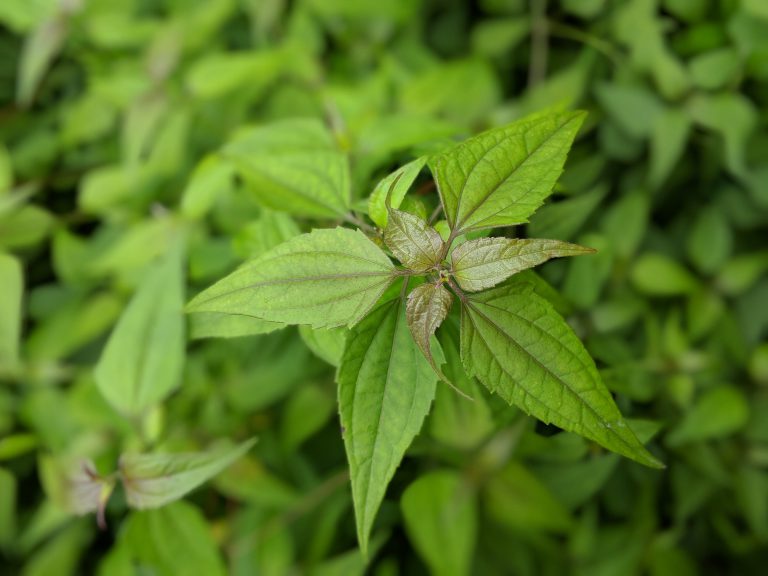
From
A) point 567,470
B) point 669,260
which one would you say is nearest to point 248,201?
point 567,470

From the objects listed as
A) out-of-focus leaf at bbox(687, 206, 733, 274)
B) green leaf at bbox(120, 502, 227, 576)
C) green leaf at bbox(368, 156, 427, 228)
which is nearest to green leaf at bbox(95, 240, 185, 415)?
green leaf at bbox(120, 502, 227, 576)

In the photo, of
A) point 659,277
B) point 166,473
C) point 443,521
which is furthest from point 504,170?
point 659,277

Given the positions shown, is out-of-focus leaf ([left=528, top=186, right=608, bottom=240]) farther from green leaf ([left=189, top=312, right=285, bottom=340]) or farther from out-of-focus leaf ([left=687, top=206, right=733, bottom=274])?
out-of-focus leaf ([left=687, top=206, right=733, bottom=274])

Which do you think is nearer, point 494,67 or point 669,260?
point 669,260

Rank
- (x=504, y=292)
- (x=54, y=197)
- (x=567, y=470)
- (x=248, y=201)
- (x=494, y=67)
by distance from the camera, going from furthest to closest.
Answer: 1. (x=54, y=197)
2. (x=494, y=67)
3. (x=248, y=201)
4. (x=567, y=470)
5. (x=504, y=292)

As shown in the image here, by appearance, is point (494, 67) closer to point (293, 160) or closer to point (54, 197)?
point (293, 160)
